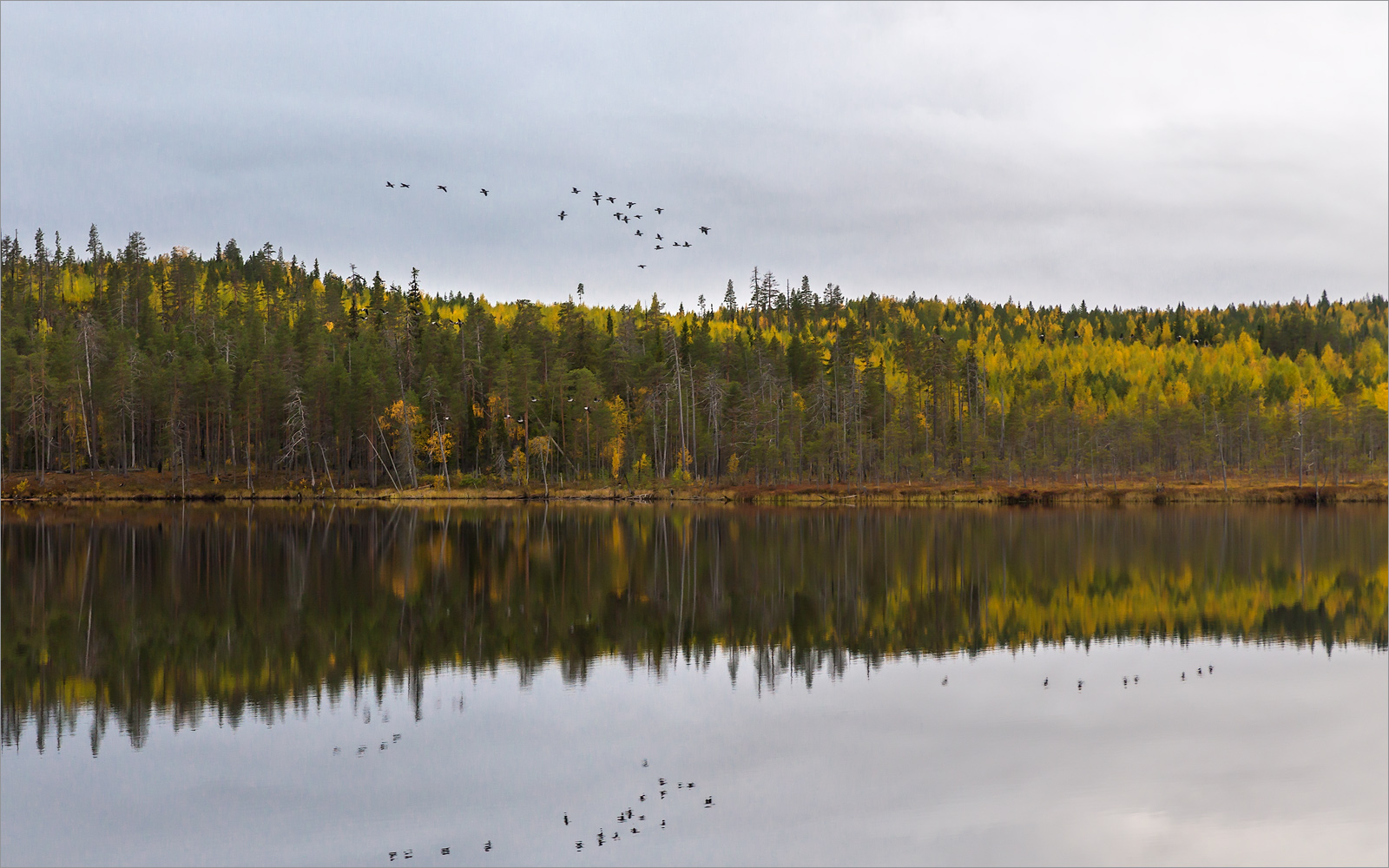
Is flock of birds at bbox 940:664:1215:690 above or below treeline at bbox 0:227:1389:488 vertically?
below

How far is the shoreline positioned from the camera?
315 ft

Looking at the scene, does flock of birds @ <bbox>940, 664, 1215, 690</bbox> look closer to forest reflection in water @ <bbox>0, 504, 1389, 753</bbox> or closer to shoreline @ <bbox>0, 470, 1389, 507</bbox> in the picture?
forest reflection in water @ <bbox>0, 504, 1389, 753</bbox>

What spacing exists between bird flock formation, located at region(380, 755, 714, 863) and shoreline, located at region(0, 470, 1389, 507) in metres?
81.4

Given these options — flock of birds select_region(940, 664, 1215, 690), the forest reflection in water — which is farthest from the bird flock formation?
flock of birds select_region(940, 664, 1215, 690)

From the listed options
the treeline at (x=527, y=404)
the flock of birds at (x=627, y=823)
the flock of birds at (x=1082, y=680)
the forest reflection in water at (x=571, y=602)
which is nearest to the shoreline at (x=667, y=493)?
the treeline at (x=527, y=404)

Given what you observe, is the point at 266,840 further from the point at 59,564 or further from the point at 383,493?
the point at 383,493

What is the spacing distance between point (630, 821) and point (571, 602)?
19.6m

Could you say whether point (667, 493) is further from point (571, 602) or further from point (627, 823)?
point (627, 823)

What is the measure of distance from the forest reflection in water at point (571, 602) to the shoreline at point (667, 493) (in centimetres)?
3238

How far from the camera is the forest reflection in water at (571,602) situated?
24422mm

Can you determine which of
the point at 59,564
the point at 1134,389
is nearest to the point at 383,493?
the point at 59,564

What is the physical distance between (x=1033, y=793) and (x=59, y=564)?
133ft

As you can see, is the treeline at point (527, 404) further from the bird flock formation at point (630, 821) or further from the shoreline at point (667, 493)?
the bird flock formation at point (630, 821)

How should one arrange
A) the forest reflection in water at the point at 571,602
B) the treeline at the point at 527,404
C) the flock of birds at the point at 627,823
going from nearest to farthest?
the flock of birds at the point at 627,823 < the forest reflection in water at the point at 571,602 < the treeline at the point at 527,404
